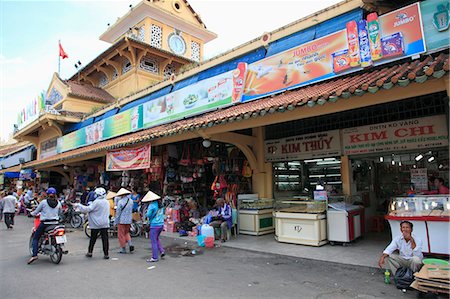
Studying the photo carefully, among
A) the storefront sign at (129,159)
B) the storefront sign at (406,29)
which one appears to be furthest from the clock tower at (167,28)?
the storefront sign at (406,29)

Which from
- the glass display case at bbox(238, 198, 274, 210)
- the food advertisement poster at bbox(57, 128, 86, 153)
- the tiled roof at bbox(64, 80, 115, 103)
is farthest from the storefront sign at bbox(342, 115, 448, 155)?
the tiled roof at bbox(64, 80, 115, 103)

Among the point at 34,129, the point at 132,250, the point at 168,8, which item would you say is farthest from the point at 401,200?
the point at 34,129

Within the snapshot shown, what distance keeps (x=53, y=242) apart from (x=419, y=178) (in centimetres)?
874

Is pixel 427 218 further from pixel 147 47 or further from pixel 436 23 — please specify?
pixel 147 47

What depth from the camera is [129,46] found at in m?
16.9

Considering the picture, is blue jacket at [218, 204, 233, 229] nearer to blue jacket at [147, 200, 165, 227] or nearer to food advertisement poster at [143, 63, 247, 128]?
blue jacket at [147, 200, 165, 227]

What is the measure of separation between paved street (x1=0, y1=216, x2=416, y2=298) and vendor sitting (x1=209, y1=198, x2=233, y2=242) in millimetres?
1004

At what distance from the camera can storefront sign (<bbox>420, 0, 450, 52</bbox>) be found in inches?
235

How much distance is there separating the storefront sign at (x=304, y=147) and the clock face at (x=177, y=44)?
485 inches

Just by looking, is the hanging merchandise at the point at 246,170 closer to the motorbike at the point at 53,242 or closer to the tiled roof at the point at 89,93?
the motorbike at the point at 53,242

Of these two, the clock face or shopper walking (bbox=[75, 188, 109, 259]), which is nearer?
shopper walking (bbox=[75, 188, 109, 259])

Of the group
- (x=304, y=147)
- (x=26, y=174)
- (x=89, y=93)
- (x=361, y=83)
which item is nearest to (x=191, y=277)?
(x=361, y=83)

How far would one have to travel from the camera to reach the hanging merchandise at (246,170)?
10502 millimetres

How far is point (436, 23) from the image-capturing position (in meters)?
6.10
